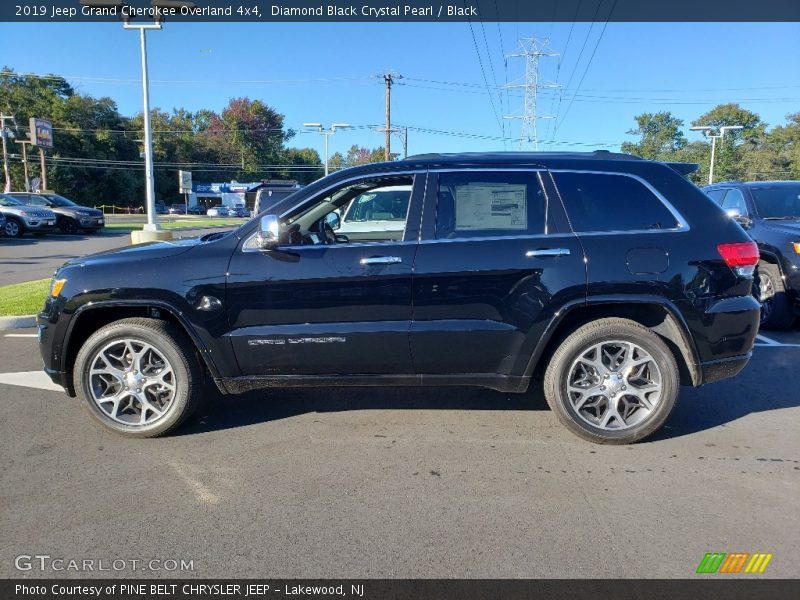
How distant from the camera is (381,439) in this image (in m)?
3.92

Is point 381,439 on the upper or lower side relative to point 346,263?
lower

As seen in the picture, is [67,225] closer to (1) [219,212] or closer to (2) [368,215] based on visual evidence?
(2) [368,215]

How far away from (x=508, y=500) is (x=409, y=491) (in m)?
0.56

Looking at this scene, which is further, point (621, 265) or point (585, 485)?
point (621, 265)

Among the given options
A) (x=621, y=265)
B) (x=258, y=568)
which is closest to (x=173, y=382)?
(x=258, y=568)

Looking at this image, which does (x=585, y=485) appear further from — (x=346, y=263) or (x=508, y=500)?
(x=346, y=263)

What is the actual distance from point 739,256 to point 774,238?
3937mm

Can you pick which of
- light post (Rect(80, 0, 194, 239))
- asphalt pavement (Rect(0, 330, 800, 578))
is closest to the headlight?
asphalt pavement (Rect(0, 330, 800, 578))

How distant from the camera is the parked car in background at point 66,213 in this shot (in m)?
23.4

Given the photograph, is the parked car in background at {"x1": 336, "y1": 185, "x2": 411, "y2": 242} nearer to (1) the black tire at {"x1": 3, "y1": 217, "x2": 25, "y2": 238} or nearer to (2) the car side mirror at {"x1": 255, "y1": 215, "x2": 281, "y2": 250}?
(2) the car side mirror at {"x1": 255, "y1": 215, "x2": 281, "y2": 250}

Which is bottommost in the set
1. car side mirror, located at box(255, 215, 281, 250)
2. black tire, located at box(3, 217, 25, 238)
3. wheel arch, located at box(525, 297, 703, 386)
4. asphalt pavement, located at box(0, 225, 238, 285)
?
asphalt pavement, located at box(0, 225, 238, 285)

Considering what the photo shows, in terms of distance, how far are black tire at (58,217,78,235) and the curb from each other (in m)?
19.4

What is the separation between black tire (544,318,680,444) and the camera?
3723 millimetres
